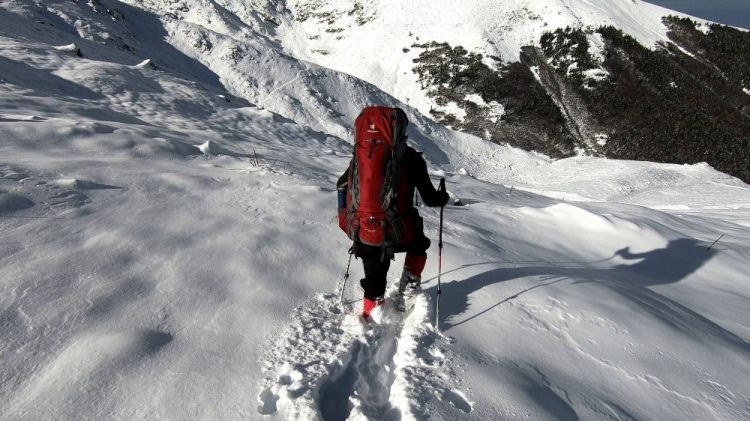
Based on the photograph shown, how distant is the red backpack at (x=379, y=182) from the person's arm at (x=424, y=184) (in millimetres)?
135

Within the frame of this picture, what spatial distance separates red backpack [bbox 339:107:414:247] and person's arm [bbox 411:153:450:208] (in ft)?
0.44

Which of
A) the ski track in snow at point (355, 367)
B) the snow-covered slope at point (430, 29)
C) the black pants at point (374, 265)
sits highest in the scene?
the snow-covered slope at point (430, 29)

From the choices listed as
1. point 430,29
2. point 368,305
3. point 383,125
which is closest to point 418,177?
point 383,125

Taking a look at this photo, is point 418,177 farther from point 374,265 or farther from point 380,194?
point 374,265

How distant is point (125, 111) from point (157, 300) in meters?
10.4

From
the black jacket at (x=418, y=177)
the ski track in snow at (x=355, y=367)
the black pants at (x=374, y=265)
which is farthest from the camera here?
the black pants at (x=374, y=265)

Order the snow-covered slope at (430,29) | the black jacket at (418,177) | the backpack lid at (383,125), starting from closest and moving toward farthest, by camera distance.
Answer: the backpack lid at (383,125), the black jacket at (418,177), the snow-covered slope at (430,29)

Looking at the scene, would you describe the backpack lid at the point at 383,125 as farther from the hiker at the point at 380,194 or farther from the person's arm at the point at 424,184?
the person's arm at the point at 424,184

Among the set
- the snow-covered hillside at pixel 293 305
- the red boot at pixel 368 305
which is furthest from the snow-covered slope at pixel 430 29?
the red boot at pixel 368 305

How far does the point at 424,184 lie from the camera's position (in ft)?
11.1

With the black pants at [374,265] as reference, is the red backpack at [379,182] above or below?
above

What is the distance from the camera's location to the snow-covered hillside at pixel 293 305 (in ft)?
7.85

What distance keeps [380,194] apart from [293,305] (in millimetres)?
1206

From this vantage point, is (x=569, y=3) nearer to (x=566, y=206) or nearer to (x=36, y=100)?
(x=566, y=206)
